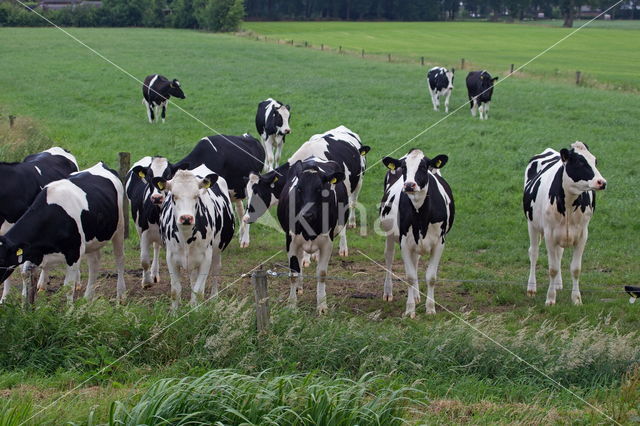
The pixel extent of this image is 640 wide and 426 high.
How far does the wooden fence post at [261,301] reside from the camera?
9.27 metres

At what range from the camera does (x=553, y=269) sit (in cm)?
1249

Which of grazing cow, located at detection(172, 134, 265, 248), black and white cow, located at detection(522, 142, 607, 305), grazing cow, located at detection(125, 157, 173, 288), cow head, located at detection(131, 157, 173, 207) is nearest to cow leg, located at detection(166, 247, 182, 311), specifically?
Result: cow head, located at detection(131, 157, 173, 207)

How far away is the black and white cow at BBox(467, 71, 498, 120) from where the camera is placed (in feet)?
98.3

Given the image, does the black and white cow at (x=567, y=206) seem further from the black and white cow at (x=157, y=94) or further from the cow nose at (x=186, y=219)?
the black and white cow at (x=157, y=94)

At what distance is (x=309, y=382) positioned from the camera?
7.93 m

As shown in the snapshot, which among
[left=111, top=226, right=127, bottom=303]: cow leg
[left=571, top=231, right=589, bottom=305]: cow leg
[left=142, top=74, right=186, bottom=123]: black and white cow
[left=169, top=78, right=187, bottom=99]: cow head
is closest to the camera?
[left=571, top=231, right=589, bottom=305]: cow leg

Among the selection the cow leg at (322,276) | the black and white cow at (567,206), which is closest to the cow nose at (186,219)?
the cow leg at (322,276)

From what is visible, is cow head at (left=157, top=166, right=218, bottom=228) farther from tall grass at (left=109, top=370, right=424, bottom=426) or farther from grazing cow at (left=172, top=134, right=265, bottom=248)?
grazing cow at (left=172, top=134, right=265, bottom=248)

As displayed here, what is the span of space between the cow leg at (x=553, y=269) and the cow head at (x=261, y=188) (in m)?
4.71

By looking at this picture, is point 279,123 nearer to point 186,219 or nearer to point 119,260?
point 119,260

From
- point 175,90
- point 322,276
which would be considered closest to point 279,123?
point 175,90

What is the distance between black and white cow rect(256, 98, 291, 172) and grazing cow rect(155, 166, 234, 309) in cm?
1023

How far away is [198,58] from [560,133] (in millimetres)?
30440

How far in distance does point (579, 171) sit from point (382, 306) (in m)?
3.47
